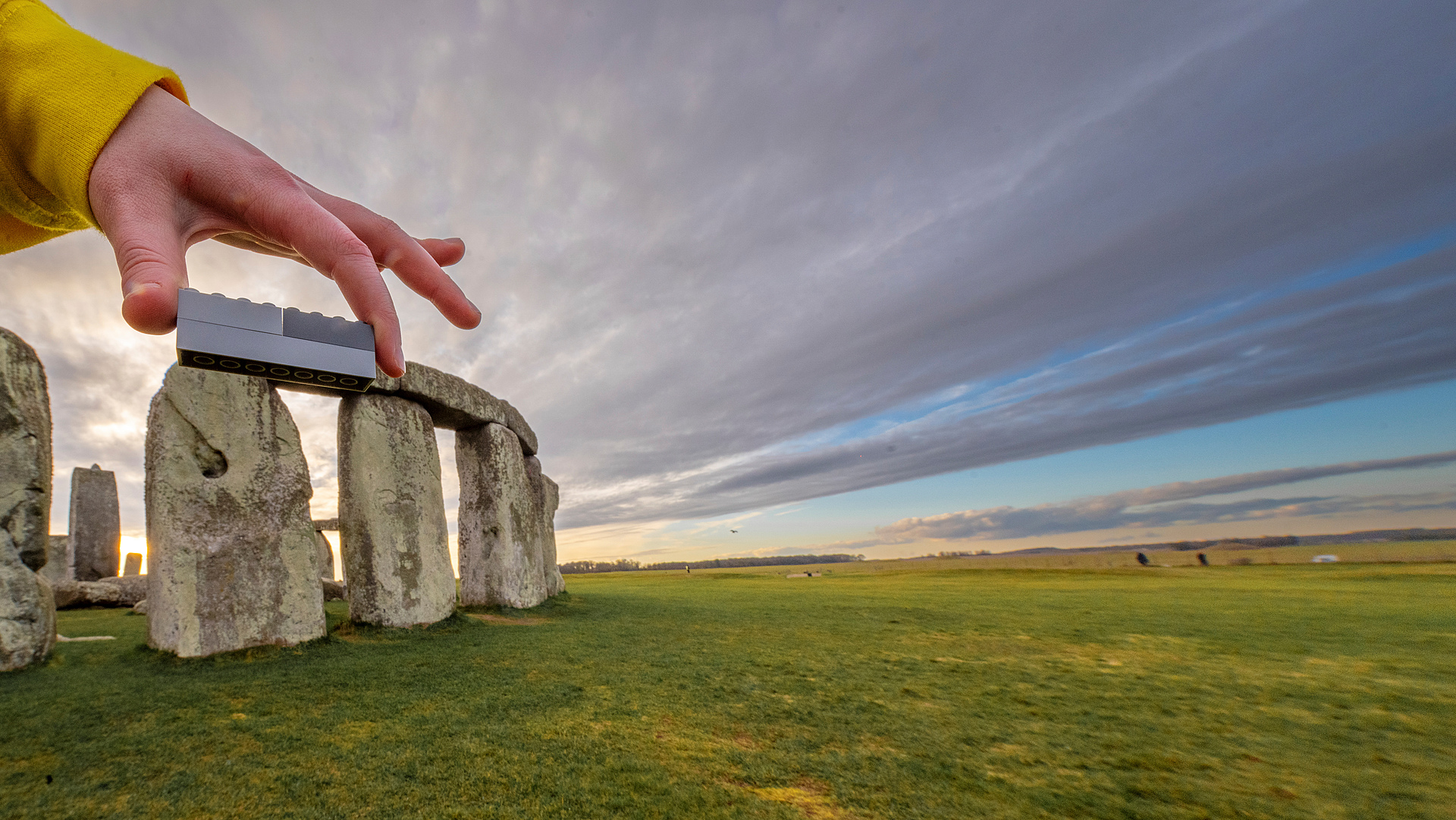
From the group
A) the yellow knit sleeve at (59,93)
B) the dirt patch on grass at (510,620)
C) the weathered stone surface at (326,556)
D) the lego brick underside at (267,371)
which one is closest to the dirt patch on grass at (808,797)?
the lego brick underside at (267,371)

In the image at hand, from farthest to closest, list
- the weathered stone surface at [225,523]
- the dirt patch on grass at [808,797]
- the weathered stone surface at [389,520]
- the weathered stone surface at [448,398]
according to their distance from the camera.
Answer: the weathered stone surface at [448,398], the weathered stone surface at [389,520], the weathered stone surface at [225,523], the dirt patch on grass at [808,797]

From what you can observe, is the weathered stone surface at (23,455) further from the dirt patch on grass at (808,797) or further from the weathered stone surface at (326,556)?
the weathered stone surface at (326,556)

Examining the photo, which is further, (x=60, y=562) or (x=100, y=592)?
(x=60, y=562)

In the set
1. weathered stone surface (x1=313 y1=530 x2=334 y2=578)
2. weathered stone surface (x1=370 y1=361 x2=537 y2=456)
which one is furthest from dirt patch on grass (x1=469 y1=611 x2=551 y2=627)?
weathered stone surface (x1=313 y1=530 x2=334 y2=578)

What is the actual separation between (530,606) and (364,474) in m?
3.36

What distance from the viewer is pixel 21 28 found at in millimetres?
945

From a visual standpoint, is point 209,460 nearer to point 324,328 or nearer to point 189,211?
point 189,211

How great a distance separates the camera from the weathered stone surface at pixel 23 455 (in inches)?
189

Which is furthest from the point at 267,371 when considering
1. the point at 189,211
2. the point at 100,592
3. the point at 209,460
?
the point at 100,592

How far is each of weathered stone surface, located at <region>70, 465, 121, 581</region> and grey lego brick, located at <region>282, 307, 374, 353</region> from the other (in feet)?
54.4

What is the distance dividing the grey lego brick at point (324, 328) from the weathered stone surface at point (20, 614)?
21.5 ft

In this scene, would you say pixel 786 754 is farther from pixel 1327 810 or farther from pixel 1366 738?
pixel 1366 738

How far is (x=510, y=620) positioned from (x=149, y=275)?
7920 mm

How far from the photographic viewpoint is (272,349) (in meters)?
0.97
